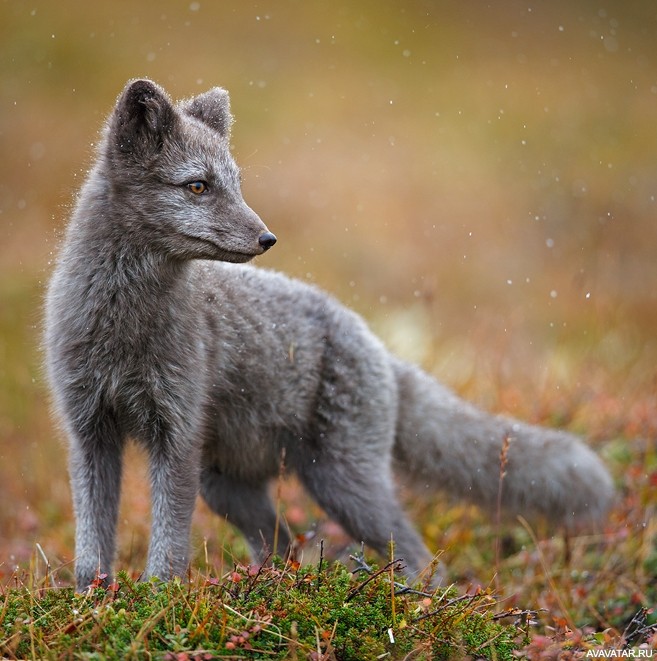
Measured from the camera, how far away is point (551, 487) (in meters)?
5.33

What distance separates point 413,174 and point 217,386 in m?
15.4

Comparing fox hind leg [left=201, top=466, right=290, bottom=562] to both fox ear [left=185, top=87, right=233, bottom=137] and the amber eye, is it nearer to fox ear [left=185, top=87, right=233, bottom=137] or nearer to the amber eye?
the amber eye

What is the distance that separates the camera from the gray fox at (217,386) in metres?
4.04

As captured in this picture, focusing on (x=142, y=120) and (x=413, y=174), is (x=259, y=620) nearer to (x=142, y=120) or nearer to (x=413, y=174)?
(x=142, y=120)

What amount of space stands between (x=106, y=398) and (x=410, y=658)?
1.93 m

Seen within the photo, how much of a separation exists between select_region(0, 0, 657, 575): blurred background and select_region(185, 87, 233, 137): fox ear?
0.57m

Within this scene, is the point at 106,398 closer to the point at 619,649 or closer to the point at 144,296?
the point at 144,296

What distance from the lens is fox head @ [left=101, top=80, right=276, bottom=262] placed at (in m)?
3.93

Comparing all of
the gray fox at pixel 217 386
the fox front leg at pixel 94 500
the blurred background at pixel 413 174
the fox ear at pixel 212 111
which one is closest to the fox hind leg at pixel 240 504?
the gray fox at pixel 217 386

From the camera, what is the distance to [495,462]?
5.36m

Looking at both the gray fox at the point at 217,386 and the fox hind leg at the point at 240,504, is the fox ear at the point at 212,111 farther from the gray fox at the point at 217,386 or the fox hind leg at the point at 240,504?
the fox hind leg at the point at 240,504

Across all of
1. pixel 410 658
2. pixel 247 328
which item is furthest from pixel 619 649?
pixel 247 328

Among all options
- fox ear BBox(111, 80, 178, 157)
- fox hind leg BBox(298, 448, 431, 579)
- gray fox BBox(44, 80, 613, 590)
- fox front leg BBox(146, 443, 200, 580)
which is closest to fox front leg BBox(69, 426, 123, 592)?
gray fox BBox(44, 80, 613, 590)

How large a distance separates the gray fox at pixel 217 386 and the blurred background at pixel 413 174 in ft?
1.82
